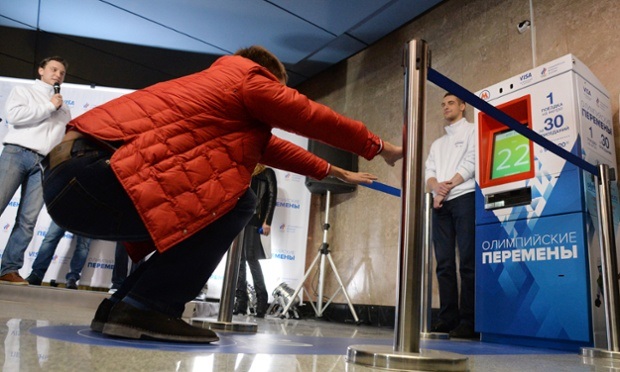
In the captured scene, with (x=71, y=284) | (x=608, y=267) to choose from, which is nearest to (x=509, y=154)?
(x=608, y=267)

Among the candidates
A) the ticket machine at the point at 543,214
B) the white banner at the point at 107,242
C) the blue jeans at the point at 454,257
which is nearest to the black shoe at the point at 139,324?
the ticket machine at the point at 543,214

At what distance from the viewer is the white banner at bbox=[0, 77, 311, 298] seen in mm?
4633

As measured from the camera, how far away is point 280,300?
469 centimetres

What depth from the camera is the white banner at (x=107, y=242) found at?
15.2 ft

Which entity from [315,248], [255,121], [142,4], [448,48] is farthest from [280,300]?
[255,121]

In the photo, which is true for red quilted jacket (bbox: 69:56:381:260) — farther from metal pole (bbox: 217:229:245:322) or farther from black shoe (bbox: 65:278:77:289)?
black shoe (bbox: 65:278:77:289)

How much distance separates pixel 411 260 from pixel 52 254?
3746mm

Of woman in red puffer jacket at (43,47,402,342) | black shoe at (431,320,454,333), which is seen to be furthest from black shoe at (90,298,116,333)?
black shoe at (431,320,454,333)

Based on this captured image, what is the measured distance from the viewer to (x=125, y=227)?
134 cm

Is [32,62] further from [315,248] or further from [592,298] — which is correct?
[592,298]

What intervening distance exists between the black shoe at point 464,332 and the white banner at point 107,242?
7.64 ft

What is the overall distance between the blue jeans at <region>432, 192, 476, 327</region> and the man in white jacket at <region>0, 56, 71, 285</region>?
2.95 meters

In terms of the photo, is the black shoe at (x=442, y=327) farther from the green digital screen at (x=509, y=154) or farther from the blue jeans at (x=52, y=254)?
the blue jeans at (x=52, y=254)

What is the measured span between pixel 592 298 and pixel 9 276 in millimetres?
3690
